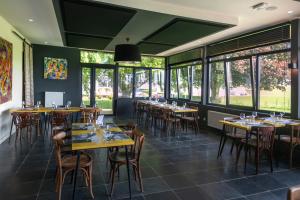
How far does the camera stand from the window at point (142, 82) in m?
10.6

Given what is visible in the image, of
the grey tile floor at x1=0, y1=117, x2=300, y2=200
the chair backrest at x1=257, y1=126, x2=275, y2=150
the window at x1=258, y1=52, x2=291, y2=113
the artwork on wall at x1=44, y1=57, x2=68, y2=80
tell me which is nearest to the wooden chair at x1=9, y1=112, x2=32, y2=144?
the grey tile floor at x1=0, y1=117, x2=300, y2=200

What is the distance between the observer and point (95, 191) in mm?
3008

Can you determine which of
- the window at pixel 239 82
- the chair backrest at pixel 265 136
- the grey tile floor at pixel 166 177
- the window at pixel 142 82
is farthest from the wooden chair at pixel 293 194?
the window at pixel 142 82

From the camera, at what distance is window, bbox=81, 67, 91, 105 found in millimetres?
9719

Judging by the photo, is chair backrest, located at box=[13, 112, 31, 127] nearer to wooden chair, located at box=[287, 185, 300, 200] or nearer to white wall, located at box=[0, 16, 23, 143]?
white wall, located at box=[0, 16, 23, 143]

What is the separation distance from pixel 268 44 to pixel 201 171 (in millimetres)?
3760

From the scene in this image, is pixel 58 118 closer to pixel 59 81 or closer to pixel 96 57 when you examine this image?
pixel 59 81

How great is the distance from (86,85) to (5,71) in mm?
4516

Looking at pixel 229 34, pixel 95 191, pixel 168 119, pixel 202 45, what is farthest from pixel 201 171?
pixel 202 45

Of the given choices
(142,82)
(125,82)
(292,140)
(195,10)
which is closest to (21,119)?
(195,10)

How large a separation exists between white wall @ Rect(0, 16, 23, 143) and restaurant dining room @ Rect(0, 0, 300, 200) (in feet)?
0.10

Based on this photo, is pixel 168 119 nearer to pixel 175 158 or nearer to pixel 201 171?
pixel 175 158

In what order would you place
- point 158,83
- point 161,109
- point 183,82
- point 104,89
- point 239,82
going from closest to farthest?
point 239,82 → point 161,109 → point 183,82 → point 104,89 → point 158,83

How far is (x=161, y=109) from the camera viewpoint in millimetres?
7047
